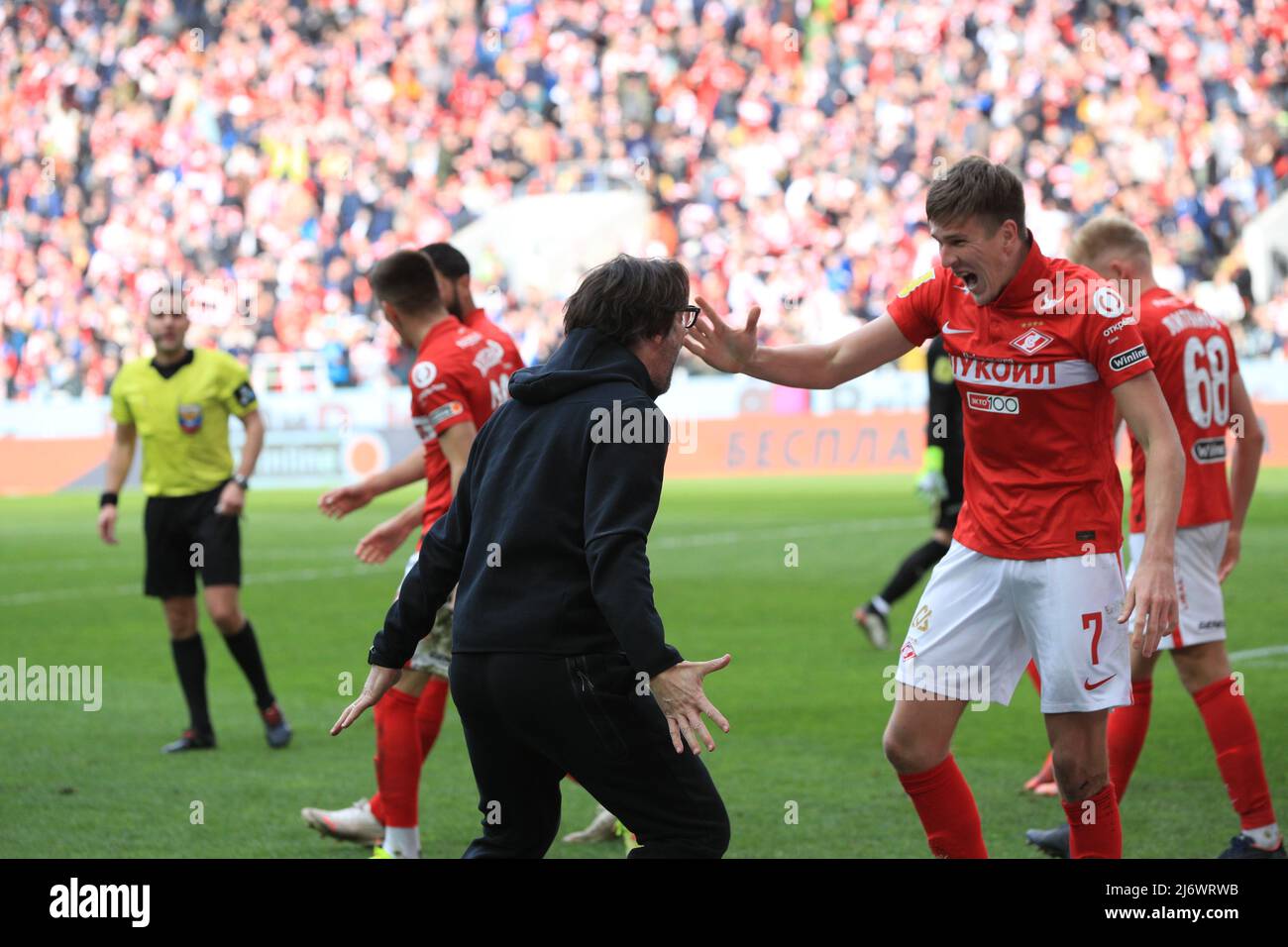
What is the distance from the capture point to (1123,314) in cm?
429

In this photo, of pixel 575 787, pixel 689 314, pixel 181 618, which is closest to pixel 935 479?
pixel 575 787

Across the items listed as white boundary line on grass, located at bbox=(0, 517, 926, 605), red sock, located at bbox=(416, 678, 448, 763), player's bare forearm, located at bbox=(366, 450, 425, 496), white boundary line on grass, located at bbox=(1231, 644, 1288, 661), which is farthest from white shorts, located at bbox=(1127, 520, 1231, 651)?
white boundary line on grass, located at bbox=(0, 517, 926, 605)

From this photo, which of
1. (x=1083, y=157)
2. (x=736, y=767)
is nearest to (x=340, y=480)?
(x=1083, y=157)

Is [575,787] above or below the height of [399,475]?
below

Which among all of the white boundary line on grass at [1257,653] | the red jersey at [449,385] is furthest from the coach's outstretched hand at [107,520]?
the white boundary line on grass at [1257,653]

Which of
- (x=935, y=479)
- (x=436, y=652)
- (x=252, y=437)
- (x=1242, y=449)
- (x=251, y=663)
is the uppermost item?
(x=252, y=437)

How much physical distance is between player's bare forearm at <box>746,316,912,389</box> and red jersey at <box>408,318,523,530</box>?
1.10 meters

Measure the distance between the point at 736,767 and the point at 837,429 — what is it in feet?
56.8

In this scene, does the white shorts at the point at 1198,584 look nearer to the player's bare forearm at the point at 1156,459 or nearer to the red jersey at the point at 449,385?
the player's bare forearm at the point at 1156,459

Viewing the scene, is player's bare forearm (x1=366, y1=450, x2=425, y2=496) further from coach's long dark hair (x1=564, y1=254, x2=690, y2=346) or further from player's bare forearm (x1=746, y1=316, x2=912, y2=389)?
coach's long dark hair (x1=564, y1=254, x2=690, y2=346)

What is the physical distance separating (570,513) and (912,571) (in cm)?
707

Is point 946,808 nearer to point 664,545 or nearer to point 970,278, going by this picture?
point 970,278

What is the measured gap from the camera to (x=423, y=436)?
5.78 m

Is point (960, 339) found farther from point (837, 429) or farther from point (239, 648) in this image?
point (837, 429)
